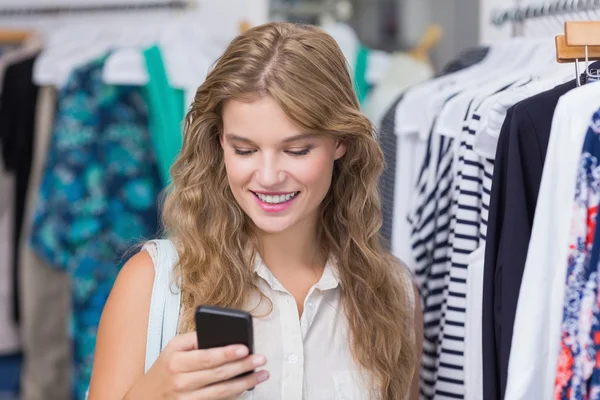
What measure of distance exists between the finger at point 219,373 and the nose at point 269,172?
252 mm

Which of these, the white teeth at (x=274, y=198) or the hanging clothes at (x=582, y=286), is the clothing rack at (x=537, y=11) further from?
the white teeth at (x=274, y=198)

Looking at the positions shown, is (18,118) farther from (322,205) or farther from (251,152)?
(251,152)

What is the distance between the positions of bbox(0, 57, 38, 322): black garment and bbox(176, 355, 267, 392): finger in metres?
1.75

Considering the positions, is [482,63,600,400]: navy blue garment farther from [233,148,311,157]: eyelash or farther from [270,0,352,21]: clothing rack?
[270,0,352,21]: clothing rack

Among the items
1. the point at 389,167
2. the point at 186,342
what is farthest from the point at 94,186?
the point at 186,342

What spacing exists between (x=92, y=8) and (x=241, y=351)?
2035 mm

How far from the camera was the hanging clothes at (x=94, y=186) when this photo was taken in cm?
237

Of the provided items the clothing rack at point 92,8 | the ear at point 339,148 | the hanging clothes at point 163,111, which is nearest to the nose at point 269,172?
the ear at point 339,148

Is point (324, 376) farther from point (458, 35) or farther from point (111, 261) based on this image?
point (458, 35)

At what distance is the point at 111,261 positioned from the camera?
8.00ft

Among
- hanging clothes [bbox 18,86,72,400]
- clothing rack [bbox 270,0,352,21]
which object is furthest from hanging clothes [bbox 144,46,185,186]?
clothing rack [bbox 270,0,352,21]

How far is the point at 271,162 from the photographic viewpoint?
1159mm

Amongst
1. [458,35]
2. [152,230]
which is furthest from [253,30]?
[458,35]

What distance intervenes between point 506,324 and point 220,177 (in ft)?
1.60
